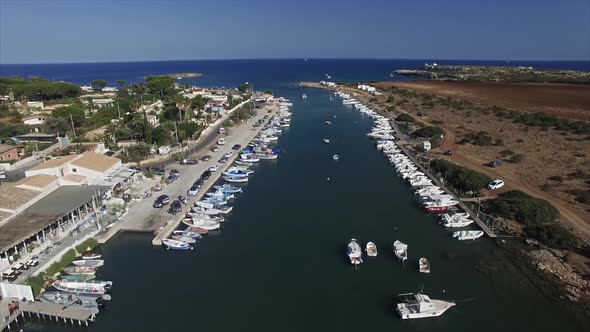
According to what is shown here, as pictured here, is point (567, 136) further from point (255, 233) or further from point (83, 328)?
point (83, 328)

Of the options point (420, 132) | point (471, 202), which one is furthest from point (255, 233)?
point (420, 132)

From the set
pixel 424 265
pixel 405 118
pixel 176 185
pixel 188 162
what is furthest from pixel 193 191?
pixel 405 118

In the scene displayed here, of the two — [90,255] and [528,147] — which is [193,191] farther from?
[528,147]

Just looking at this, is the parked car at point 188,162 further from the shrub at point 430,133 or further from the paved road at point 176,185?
the shrub at point 430,133

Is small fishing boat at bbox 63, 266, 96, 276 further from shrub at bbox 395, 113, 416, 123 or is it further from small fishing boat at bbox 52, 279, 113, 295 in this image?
shrub at bbox 395, 113, 416, 123

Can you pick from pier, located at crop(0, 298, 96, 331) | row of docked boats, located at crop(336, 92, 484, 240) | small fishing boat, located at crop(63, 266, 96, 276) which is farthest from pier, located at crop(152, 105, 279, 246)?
row of docked boats, located at crop(336, 92, 484, 240)

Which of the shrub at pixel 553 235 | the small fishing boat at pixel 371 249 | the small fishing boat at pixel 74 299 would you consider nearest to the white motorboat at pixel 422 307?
the small fishing boat at pixel 371 249
